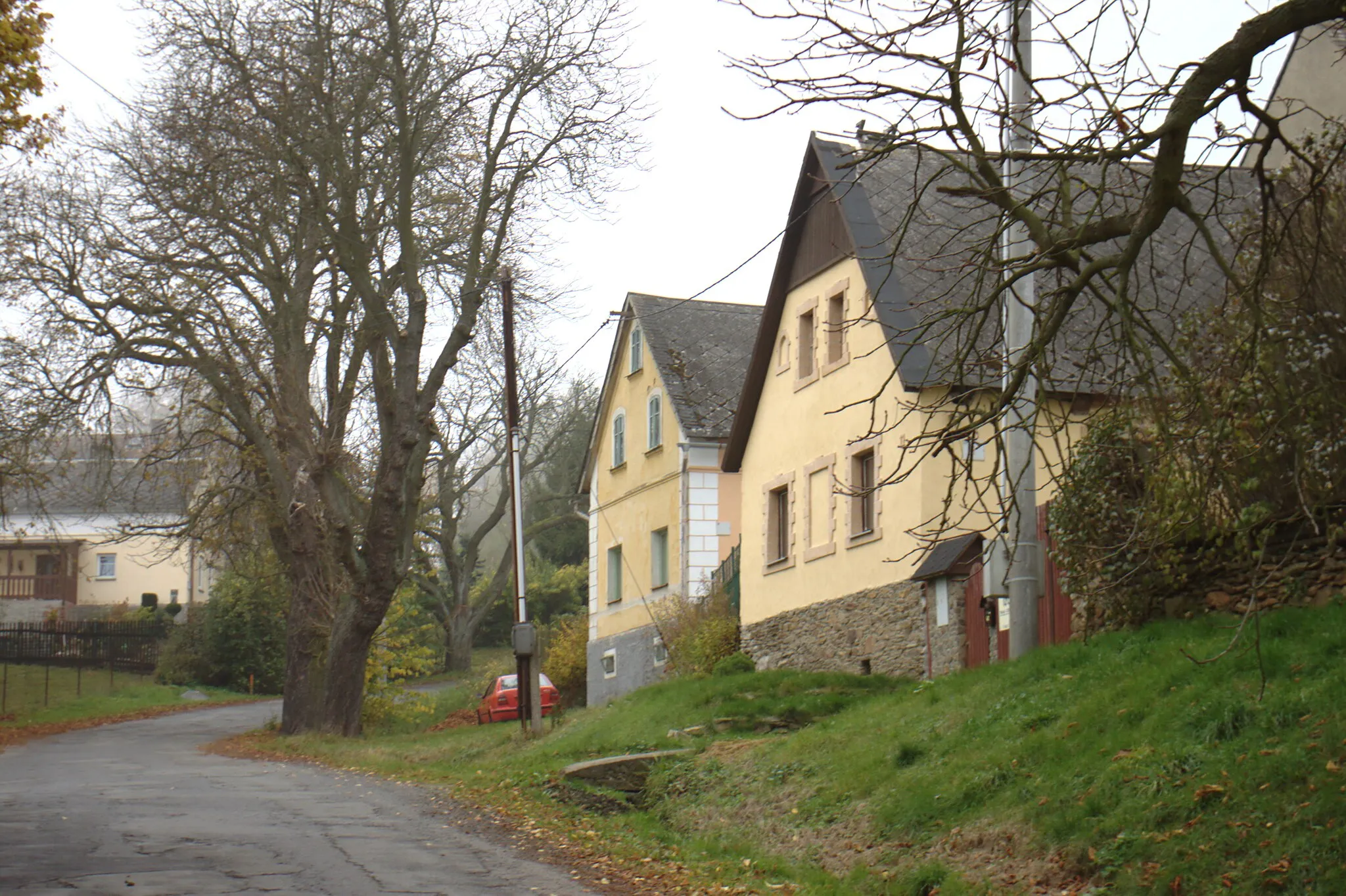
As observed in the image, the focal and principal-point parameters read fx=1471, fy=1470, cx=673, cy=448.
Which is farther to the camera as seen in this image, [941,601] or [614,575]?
[614,575]

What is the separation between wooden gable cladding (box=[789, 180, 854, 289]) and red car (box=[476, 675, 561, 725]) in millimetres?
13882

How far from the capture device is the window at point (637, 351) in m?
35.6

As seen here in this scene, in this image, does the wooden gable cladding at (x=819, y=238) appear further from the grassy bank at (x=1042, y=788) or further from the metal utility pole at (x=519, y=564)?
the grassy bank at (x=1042, y=788)

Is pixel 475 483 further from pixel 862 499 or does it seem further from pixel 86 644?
pixel 862 499

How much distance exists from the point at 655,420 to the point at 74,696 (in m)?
19.5

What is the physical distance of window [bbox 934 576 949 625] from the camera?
18.9 meters

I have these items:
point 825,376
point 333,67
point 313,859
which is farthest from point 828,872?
point 333,67

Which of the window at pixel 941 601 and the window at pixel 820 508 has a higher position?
the window at pixel 820 508

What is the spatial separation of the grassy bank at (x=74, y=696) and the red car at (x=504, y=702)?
10.2 meters

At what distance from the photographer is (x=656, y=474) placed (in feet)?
112

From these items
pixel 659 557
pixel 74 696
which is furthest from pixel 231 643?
pixel 659 557

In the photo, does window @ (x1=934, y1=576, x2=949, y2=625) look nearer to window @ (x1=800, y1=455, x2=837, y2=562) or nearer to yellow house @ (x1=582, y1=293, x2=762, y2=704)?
window @ (x1=800, y1=455, x2=837, y2=562)

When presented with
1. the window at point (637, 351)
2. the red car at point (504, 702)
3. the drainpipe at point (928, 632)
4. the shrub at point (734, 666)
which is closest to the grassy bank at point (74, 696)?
the red car at point (504, 702)

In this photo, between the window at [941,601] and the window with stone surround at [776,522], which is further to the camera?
the window with stone surround at [776,522]
